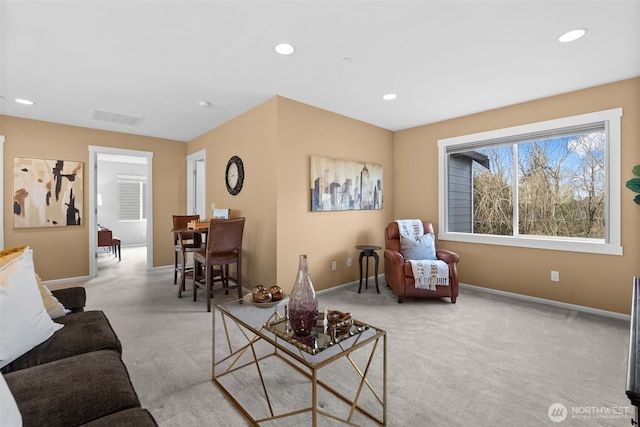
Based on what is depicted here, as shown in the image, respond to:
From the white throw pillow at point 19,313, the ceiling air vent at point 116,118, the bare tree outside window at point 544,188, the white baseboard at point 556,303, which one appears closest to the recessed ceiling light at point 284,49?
the white throw pillow at point 19,313

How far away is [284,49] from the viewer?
2.46 m

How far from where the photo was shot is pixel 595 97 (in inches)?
125

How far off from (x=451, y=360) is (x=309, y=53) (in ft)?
8.78

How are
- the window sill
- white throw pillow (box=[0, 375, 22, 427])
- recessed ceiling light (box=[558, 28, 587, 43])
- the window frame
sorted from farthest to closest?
the window frame → the window sill → recessed ceiling light (box=[558, 28, 587, 43]) → white throw pillow (box=[0, 375, 22, 427])

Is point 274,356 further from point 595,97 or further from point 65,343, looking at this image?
point 595,97

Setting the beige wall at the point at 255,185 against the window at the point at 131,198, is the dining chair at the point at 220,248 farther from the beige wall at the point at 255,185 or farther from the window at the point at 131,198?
the window at the point at 131,198

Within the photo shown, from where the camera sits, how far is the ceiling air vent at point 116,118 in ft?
13.4

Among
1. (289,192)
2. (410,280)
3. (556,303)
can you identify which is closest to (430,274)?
(410,280)

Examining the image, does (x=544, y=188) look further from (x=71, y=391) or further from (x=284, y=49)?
(x=71, y=391)

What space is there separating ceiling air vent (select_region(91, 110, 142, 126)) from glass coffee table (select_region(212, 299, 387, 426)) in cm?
361

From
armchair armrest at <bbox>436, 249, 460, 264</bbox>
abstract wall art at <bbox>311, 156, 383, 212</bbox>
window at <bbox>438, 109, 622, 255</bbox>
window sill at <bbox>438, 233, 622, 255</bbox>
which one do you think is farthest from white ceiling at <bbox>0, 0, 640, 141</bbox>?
armchair armrest at <bbox>436, 249, 460, 264</bbox>

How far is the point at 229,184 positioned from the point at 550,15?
12.7 ft

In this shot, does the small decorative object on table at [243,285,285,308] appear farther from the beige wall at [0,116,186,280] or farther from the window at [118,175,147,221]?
the window at [118,175,147,221]

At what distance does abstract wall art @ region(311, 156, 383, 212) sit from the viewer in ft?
12.7
